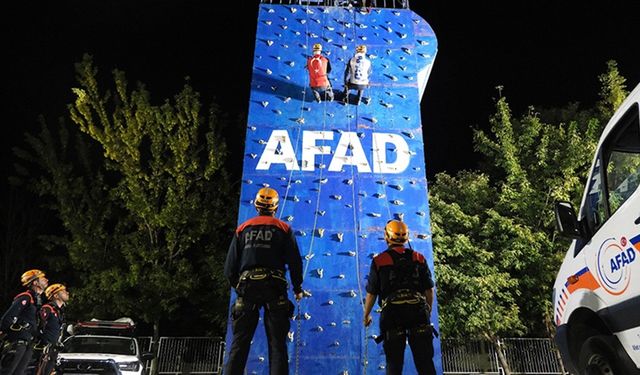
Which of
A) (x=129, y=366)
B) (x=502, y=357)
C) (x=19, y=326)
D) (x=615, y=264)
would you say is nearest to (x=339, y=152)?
(x=129, y=366)

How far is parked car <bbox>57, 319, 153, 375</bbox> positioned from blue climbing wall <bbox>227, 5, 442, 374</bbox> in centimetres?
206

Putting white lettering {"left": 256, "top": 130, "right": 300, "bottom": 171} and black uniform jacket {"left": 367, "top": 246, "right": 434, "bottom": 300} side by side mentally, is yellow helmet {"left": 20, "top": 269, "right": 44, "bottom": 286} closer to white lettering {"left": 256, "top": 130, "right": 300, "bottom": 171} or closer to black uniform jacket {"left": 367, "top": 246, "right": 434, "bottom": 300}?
white lettering {"left": 256, "top": 130, "right": 300, "bottom": 171}

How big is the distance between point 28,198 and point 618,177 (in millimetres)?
26923

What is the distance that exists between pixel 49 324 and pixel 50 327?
2.3 inches

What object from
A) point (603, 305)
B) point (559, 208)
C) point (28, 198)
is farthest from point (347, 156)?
point (28, 198)

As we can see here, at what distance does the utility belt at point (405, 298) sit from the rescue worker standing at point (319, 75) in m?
8.44

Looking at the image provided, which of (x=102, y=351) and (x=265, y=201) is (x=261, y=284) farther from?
(x=102, y=351)

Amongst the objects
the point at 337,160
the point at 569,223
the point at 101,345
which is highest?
the point at 337,160

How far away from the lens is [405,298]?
5.52 m

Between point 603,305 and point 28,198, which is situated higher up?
point 28,198

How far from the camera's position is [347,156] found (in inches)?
497

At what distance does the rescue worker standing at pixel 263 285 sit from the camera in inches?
212

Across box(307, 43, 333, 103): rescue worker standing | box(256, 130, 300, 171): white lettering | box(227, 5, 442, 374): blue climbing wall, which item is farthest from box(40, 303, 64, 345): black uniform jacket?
box(307, 43, 333, 103): rescue worker standing

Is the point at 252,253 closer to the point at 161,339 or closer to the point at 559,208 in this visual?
the point at 559,208
